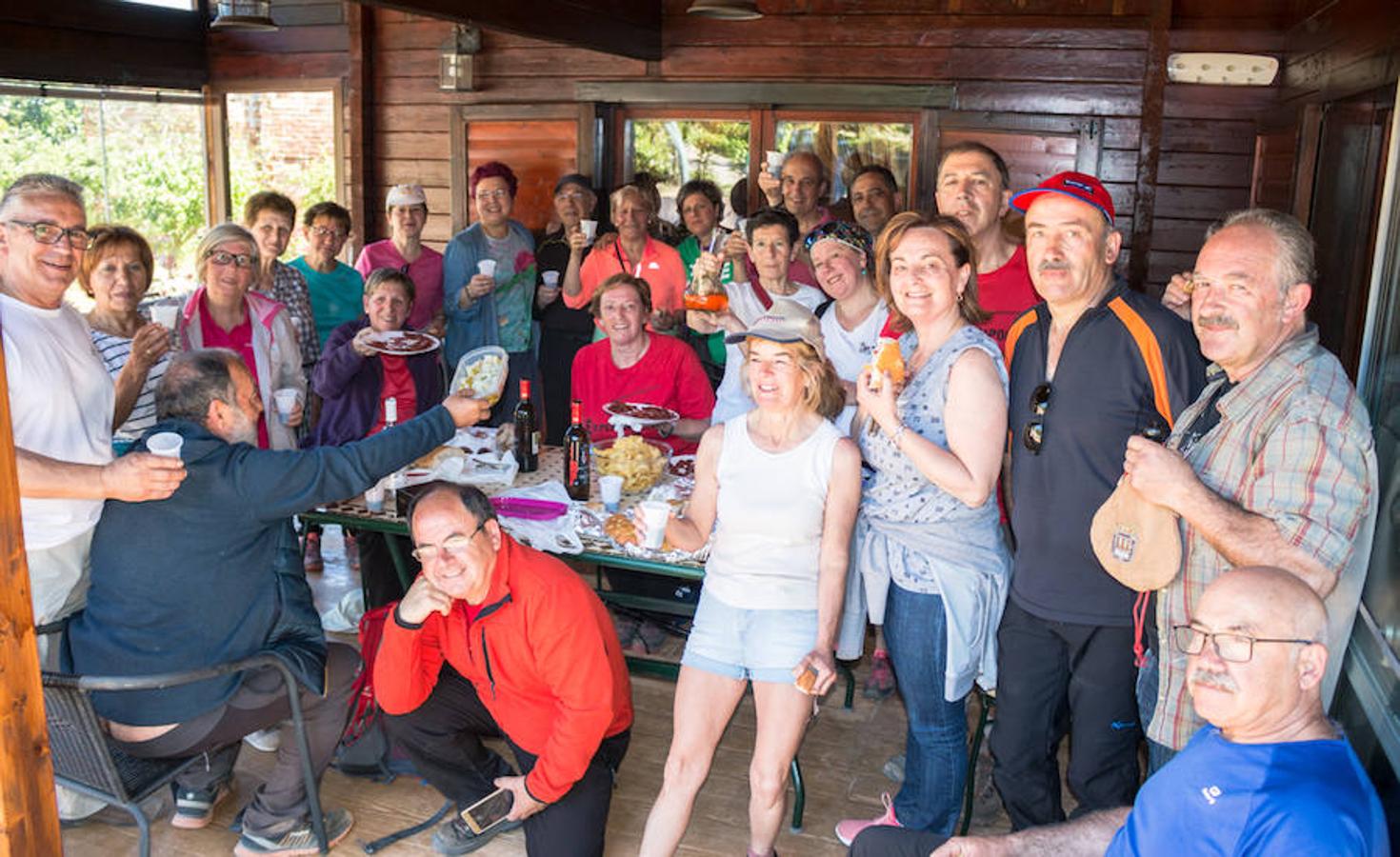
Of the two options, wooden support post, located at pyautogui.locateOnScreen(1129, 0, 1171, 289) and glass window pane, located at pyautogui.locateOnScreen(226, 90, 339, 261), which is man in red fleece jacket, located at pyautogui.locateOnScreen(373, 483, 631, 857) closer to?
wooden support post, located at pyautogui.locateOnScreen(1129, 0, 1171, 289)

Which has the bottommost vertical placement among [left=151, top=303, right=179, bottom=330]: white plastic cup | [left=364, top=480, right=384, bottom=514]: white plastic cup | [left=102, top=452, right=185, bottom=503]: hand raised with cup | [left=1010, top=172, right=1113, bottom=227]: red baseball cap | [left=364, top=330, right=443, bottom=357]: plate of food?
[left=364, top=480, right=384, bottom=514]: white plastic cup

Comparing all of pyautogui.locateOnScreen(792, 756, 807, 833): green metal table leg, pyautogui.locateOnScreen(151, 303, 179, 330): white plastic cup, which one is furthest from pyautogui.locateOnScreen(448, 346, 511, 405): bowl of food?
pyautogui.locateOnScreen(792, 756, 807, 833): green metal table leg

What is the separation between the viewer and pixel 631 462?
3754 mm

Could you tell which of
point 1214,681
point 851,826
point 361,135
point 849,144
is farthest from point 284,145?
point 1214,681

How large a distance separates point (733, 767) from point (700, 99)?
4749 millimetres

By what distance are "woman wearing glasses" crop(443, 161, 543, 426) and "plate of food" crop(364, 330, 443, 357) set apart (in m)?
1.35

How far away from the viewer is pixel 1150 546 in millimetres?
2209

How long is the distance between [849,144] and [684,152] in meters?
1.11

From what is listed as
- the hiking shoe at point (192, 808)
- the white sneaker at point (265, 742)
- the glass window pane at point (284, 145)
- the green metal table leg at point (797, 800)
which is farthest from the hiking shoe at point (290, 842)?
the glass window pane at point (284, 145)

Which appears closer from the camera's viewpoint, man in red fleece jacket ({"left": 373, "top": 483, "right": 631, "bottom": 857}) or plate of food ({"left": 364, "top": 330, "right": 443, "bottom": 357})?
man in red fleece jacket ({"left": 373, "top": 483, "right": 631, "bottom": 857})

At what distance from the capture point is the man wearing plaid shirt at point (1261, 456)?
6.61 ft

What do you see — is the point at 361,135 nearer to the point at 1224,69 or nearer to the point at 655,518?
the point at 1224,69

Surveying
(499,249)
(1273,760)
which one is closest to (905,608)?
(1273,760)

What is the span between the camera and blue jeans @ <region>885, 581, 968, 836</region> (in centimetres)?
279
